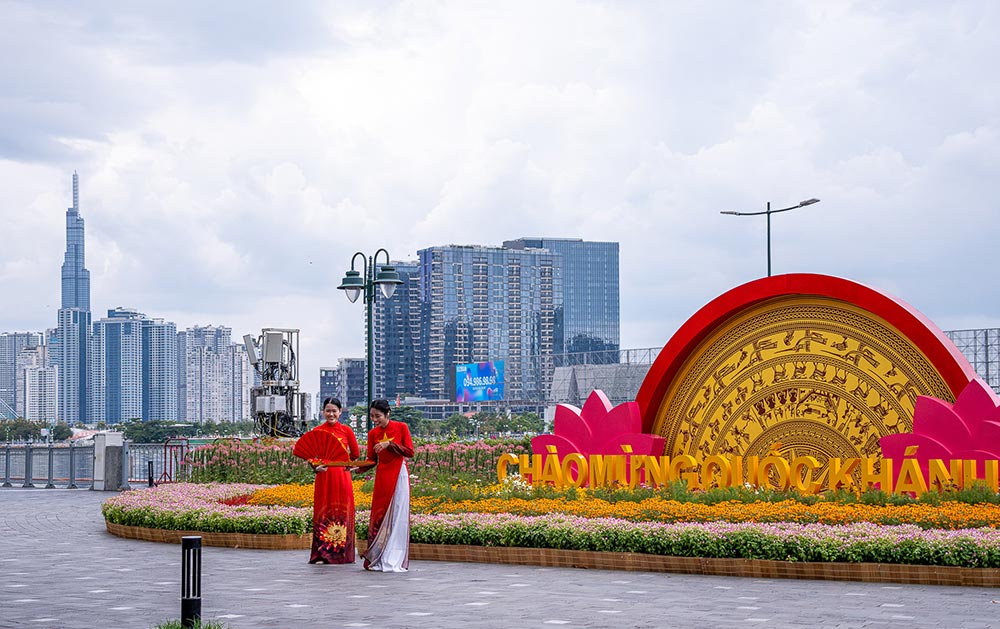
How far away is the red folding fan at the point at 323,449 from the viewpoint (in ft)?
40.3

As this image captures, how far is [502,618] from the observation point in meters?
8.59

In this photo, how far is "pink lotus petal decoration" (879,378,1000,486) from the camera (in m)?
12.6

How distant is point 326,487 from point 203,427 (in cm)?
6584

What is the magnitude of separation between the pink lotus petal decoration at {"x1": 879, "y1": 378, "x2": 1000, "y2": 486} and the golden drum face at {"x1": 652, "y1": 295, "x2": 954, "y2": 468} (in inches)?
15.7

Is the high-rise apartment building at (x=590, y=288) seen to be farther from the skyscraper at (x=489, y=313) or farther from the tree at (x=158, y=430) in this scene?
the tree at (x=158, y=430)

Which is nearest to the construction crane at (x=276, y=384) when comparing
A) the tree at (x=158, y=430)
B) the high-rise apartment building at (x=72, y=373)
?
the tree at (x=158, y=430)

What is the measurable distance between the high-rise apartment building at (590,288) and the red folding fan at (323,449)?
120708 mm

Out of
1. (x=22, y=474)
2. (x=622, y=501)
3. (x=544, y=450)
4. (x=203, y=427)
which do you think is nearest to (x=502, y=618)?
(x=622, y=501)

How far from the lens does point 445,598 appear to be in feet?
31.9

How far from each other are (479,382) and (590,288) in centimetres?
6118

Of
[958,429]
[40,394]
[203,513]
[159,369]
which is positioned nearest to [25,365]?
[40,394]

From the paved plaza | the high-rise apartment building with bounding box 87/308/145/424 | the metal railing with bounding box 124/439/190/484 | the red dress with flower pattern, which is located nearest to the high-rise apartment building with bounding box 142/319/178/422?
the high-rise apartment building with bounding box 87/308/145/424

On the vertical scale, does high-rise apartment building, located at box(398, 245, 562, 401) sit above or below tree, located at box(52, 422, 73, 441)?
above

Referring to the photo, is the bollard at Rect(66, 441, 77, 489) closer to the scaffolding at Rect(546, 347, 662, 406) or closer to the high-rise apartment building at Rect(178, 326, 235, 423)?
the scaffolding at Rect(546, 347, 662, 406)
